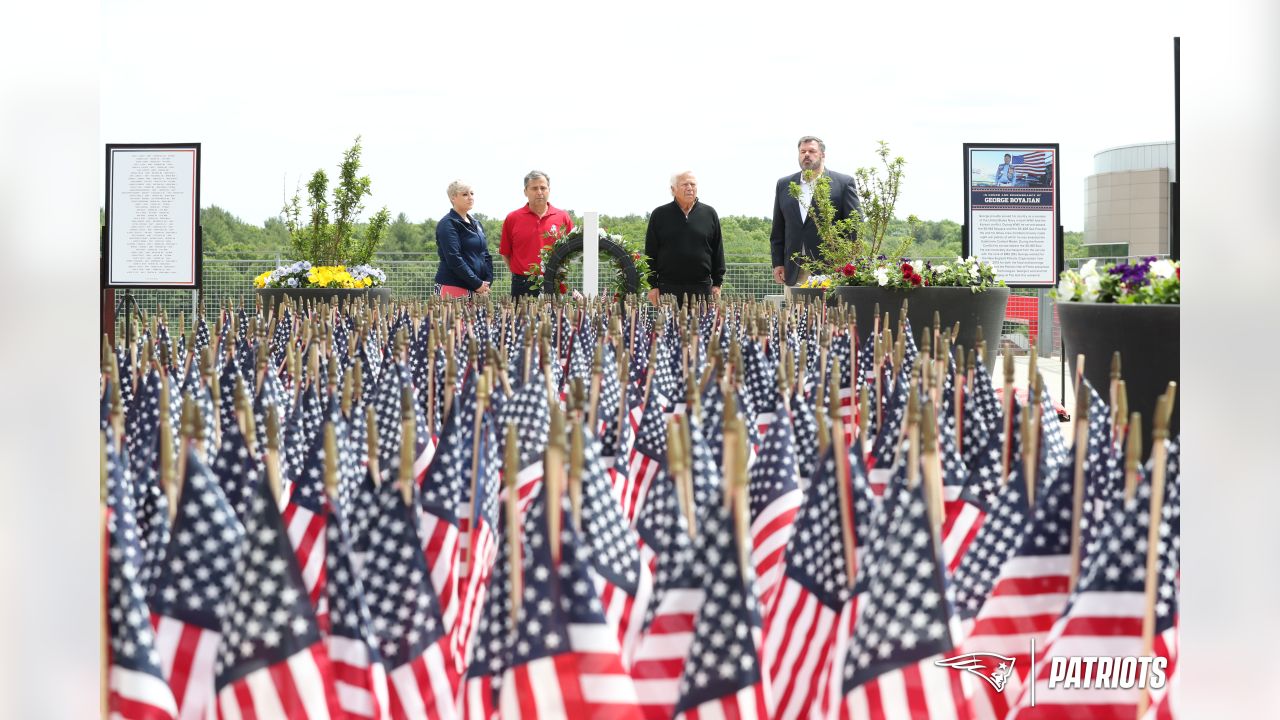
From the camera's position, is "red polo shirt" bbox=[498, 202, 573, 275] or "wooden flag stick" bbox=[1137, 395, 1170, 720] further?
"red polo shirt" bbox=[498, 202, 573, 275]

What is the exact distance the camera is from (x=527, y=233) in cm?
1027

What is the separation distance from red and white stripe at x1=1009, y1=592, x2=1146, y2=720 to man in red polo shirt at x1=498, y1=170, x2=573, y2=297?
28.2ft

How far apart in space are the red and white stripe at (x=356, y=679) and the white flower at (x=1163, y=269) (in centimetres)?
293

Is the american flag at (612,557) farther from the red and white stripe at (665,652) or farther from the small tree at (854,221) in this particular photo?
Result: the small tree at (854,221)

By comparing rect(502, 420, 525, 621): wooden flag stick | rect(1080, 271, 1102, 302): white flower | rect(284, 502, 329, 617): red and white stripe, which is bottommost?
rect(284, 502, 329, 617): red and white stripe

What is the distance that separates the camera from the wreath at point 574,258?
9398 mm

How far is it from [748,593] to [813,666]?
39 cm

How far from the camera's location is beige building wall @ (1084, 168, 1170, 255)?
35.2 meters

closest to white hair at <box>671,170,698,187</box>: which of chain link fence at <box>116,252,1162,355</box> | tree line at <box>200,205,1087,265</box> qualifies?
chain link fence at <box>116,252,1162,355</box>

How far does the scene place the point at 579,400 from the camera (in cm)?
203

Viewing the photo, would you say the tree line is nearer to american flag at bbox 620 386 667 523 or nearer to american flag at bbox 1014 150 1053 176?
american flag at bbox 1014 150 1053 176

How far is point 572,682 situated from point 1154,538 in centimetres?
87

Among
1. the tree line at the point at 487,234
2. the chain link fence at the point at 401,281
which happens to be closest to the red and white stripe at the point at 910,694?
the chain link fence at the point at 401,281
